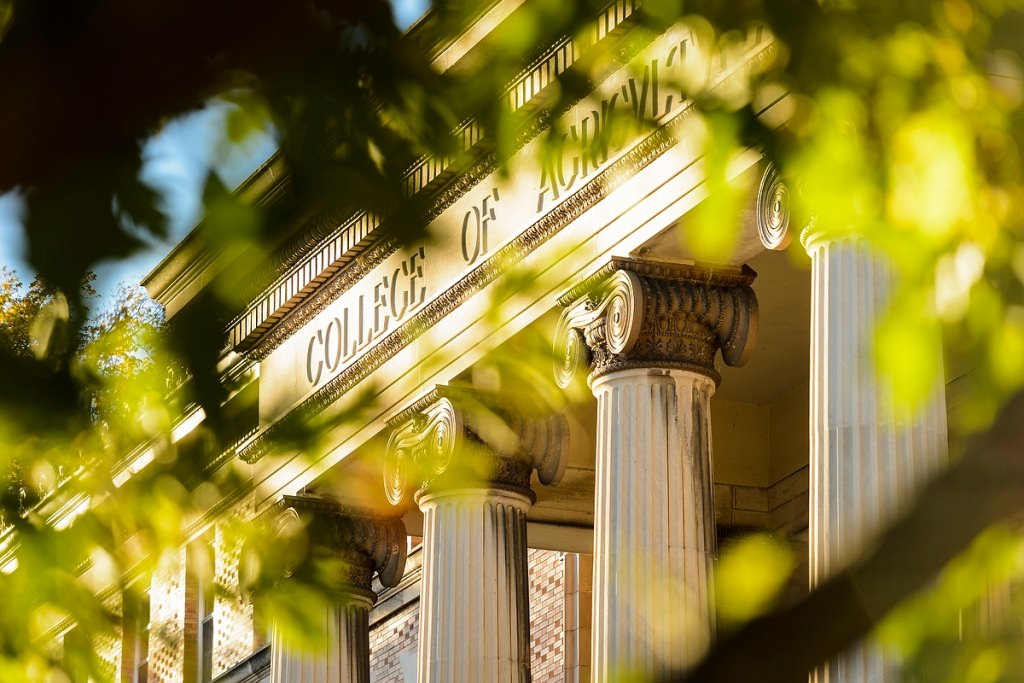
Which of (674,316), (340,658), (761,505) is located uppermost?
(761,505)

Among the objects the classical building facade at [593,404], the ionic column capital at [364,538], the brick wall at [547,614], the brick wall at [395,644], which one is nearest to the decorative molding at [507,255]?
the classical building facade at [593,404]

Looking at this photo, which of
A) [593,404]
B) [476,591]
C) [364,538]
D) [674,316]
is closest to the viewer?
[674,316]

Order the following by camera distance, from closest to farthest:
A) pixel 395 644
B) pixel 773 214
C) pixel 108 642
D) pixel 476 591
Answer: pixel 108 642 < pixel 773 214 < pixel 476 591 < pixel 395 644

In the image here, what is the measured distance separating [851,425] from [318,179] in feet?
31.1

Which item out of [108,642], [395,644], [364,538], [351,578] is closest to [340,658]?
[351,578]

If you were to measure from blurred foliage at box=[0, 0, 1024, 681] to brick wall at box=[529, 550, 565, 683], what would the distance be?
20029 millimetres

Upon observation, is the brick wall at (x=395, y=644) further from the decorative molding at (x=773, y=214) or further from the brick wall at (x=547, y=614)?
the decorative molding at (x=773, y=214)

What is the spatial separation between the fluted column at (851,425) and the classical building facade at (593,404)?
18 millimetres

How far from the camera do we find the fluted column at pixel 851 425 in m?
13.5

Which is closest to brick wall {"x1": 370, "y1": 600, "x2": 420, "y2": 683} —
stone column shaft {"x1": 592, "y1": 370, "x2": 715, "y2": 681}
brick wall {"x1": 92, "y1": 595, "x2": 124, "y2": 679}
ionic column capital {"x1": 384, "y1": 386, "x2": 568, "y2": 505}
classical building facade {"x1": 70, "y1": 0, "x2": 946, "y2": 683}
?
classical building facade {"x1": 70, "y1": 0, "x2": 946, "y2": 683}

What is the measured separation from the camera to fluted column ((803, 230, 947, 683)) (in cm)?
1348

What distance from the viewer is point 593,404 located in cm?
2039

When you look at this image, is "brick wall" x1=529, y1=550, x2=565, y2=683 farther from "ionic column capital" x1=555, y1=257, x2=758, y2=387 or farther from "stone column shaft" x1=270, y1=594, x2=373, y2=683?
"ionic column capital" x1=555, y1=257, x2=758, y2=387

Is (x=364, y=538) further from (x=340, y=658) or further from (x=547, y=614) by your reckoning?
(x=547, y=614)
